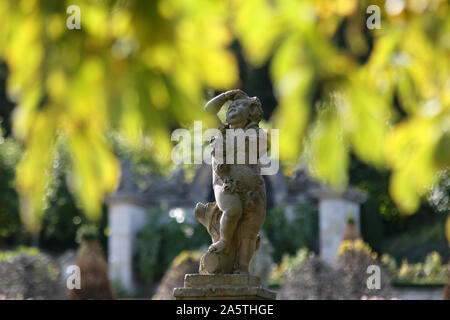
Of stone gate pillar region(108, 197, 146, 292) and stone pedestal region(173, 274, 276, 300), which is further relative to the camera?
stone gate pillar region(108, 197, 146, 292)

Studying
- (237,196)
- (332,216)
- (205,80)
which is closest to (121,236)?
(332,216)

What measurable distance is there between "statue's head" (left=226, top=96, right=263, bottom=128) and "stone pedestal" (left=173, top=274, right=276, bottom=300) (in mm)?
1338

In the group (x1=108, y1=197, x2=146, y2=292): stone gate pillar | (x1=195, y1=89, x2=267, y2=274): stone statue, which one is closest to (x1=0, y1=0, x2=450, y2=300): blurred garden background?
(x1=195, y1=89, x2=267, y2=274): stone statue

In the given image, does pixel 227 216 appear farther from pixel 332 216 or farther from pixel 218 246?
pixel 332 216

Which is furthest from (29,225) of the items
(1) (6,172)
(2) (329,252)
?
(1) (6,172)

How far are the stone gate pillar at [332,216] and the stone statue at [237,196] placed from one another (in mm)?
11053

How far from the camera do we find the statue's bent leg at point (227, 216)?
7.99 m

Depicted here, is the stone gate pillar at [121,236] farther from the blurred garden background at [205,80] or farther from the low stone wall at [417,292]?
the blurred garden background at [205,80]

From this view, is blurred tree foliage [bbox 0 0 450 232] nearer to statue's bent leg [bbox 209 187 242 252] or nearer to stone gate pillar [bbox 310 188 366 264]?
statue's bent leg [bbox 209 187 242 252]

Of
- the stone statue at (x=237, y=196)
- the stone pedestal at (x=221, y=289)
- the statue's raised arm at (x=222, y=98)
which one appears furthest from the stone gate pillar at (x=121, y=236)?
the stone pedestal at (x=221, y=289)

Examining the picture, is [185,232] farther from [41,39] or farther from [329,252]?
[41,39]

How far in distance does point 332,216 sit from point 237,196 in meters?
11.5

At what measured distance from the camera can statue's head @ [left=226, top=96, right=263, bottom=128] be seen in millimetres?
8133
